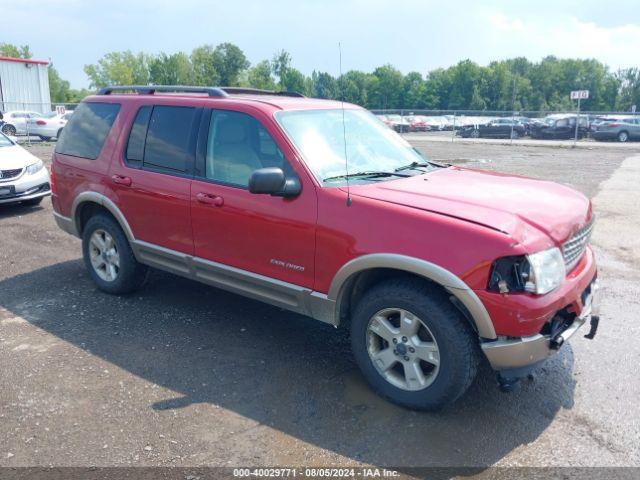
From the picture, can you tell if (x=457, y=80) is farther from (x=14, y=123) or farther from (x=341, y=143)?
(x=341, y=143)

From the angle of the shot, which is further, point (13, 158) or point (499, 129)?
point (499, 129)

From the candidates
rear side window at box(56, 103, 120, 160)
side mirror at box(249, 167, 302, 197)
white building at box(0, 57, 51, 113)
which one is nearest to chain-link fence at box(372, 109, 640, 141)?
white building at box(0, 57, 51, 113)

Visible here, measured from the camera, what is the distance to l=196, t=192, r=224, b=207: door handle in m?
4.39

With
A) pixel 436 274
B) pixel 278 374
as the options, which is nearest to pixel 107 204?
pixel 278 374

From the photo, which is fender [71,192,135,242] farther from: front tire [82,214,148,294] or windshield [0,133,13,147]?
windshield [0,133,13,147]

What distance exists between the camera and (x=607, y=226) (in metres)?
8.69

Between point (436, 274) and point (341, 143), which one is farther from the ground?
point (341, 143)

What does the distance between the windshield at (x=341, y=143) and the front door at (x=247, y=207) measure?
0.15 metres

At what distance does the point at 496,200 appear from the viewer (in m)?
3.73

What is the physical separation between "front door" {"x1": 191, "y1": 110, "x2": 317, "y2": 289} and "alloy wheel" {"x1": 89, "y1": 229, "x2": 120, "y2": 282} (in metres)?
1.36

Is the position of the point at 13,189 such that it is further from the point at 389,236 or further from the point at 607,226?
the point at 607,226

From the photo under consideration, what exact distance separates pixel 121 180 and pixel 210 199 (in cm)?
123

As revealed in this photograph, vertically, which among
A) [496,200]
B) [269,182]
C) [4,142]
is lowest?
[496,200]

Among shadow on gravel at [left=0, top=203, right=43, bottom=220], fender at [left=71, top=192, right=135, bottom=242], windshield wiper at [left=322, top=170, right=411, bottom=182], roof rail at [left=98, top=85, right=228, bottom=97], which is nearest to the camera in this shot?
windshield wiper at [left=322, top=170, right=411, bottom=182]
